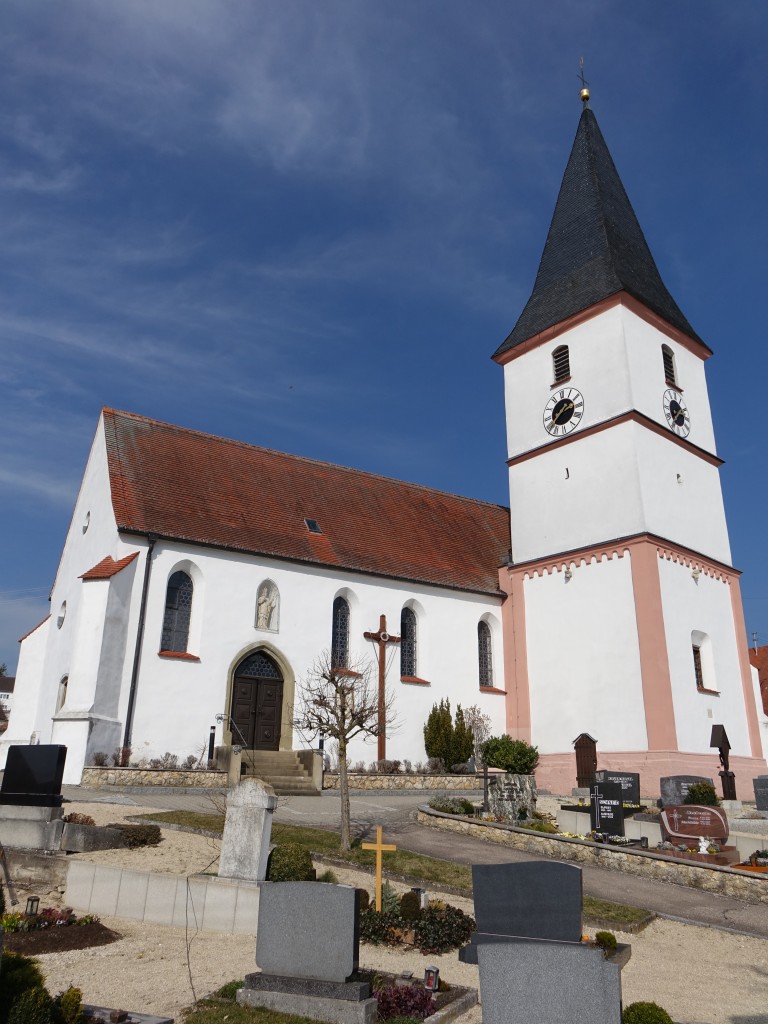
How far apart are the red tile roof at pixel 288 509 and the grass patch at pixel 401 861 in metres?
9.29

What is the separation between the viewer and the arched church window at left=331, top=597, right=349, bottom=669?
80.0 feet

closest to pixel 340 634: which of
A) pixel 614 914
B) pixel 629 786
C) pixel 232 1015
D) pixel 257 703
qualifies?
pixel 257 703

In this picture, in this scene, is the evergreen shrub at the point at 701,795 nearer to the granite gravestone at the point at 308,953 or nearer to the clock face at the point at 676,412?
the clock face at the point at 676,412

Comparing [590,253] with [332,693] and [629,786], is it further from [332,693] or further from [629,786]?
[629,786]

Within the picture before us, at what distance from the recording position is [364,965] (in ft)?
27.1

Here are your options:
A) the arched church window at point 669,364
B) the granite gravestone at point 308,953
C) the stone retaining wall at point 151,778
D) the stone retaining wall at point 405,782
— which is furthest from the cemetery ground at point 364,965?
the arched church window at point 669,364

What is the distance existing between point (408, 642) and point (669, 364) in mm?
12521

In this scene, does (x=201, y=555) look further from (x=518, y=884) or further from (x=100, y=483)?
(x=518, y=884)

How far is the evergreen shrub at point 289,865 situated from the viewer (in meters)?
10.3

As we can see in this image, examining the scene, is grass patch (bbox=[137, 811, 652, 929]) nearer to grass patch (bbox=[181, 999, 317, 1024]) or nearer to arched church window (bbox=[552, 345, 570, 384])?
grass patch (bbox=[181, 999, 317, 1024])

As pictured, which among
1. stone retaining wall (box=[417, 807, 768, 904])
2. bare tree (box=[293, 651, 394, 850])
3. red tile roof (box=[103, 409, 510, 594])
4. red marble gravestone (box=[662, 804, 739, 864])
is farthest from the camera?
red tile roof (box=[103, 409, 510, 594])

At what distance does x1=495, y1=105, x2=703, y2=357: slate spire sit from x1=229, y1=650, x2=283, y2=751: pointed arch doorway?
14.3m

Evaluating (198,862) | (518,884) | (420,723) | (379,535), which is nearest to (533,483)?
(379,535)

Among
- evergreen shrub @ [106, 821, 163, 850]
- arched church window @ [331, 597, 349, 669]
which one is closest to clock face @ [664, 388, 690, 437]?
arched church window @ [331, 597, 349, 669]
